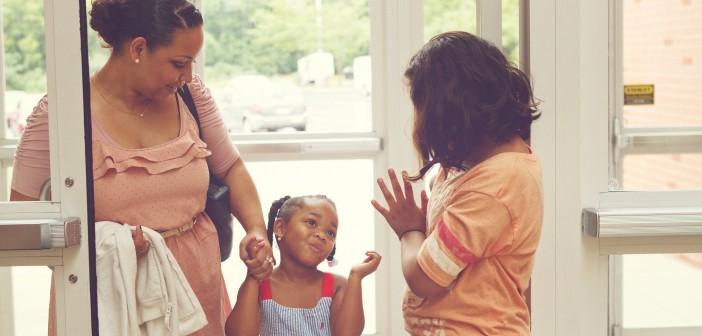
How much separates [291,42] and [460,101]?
244cm

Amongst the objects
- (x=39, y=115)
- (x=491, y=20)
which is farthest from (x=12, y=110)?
(x=491, y=20)

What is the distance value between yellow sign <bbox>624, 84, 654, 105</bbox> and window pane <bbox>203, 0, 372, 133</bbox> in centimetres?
196

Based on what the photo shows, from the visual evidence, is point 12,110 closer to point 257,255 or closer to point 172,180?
point 172,180

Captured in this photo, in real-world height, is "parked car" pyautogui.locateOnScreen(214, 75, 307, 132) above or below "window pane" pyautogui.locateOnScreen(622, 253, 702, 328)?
above

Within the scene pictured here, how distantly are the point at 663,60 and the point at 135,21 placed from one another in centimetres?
145

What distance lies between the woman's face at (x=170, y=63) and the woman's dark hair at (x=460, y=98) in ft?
1.79

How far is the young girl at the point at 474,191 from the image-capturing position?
1812 millimetres

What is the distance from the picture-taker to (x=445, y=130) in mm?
1836

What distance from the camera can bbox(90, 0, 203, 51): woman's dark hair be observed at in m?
2.04

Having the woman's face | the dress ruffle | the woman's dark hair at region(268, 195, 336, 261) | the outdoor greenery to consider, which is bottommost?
the woman's dark hair at region(268, 195, 336, 261)

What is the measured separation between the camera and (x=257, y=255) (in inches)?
86.4

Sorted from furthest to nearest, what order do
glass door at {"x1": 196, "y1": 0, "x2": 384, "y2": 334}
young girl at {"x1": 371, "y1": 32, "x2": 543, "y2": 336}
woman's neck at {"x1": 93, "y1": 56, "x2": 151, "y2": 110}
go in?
glass door at {"x1": 196, "y1": 0, "x2": 384, "y2": 334} → woman's neck at {"x1": 93, "y1": 56, "x2": 151, "y2": 110} → young girl at {"x1": 371, "y1": 32, "x2": 543, "y2": 336}

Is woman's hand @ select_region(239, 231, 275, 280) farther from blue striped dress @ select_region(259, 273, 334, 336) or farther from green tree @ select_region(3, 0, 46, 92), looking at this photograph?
green tree @ select_region(3, 0, 46, 92)

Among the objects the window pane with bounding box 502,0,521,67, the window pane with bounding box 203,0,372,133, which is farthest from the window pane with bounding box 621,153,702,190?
the window pane with bounding box 203,0,372,133
